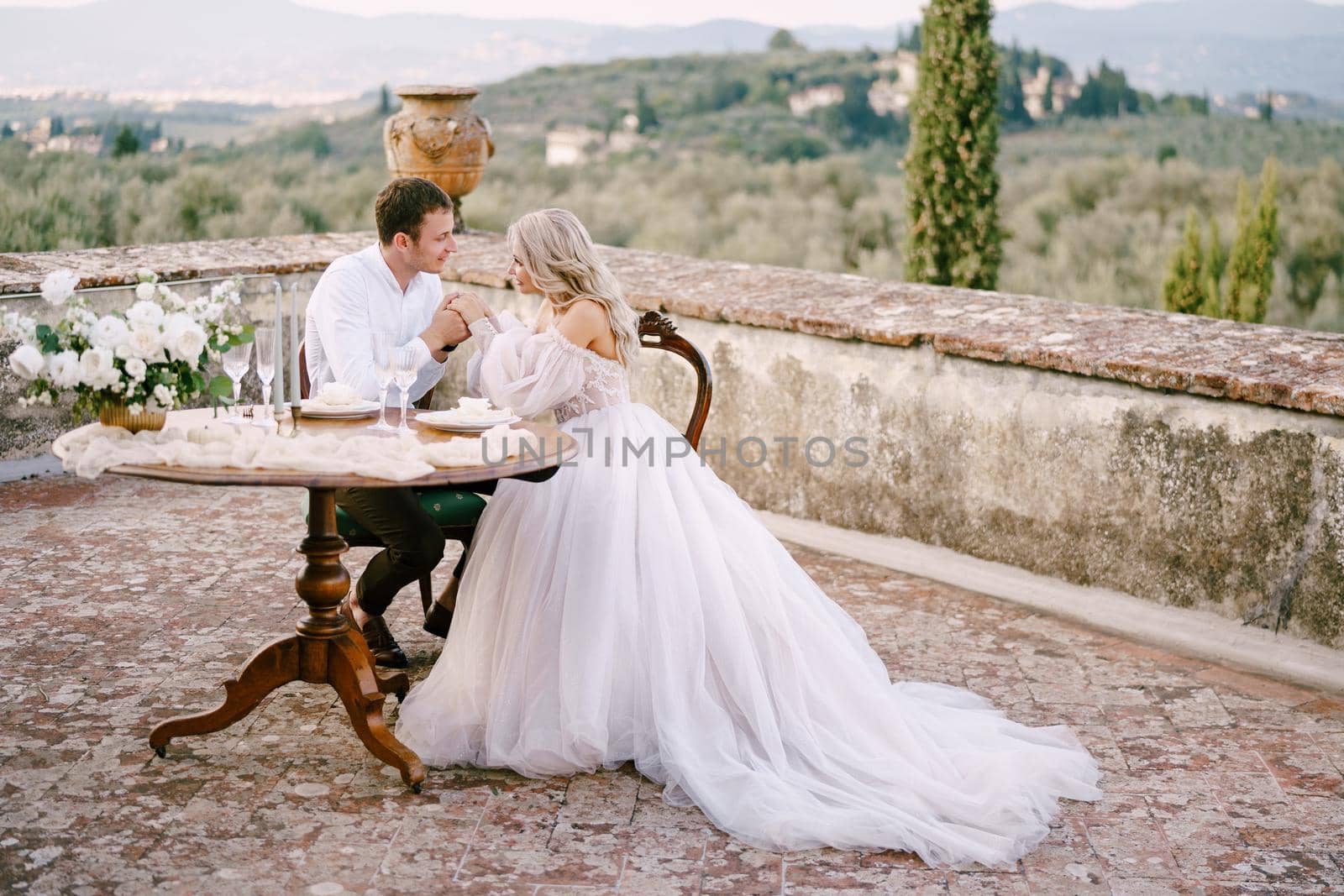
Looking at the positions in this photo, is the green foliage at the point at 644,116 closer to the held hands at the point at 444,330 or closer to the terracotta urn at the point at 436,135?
the terracotta urn at the point at 436,135

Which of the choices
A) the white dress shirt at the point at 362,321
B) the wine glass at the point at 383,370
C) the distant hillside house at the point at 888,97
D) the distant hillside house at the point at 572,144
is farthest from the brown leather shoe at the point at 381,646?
the distant hillside house at the point at 888,97

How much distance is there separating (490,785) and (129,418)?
1.37m

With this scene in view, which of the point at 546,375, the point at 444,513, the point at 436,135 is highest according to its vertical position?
the point at 436,135

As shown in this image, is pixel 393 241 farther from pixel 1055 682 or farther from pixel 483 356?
pixel 1055 682

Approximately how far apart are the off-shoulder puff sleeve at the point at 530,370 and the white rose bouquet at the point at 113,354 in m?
0.82

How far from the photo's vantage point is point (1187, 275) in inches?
497

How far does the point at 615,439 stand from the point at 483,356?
502 mm

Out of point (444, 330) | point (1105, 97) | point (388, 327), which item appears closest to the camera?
point (444, 330)

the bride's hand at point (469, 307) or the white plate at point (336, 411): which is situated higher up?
the bride's hand at point (469, 307)

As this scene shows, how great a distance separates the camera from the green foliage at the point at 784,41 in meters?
46.4

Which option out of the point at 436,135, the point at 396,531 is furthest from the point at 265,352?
the point at 436,135

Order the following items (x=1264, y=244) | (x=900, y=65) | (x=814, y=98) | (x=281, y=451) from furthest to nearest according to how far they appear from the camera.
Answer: (x=900, y=65) → (x=814, y=98) → (x=1264, y=244) → (x=281, y=451)

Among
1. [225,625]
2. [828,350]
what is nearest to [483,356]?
[225,625]

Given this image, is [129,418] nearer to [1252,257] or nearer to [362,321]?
[362,321]
